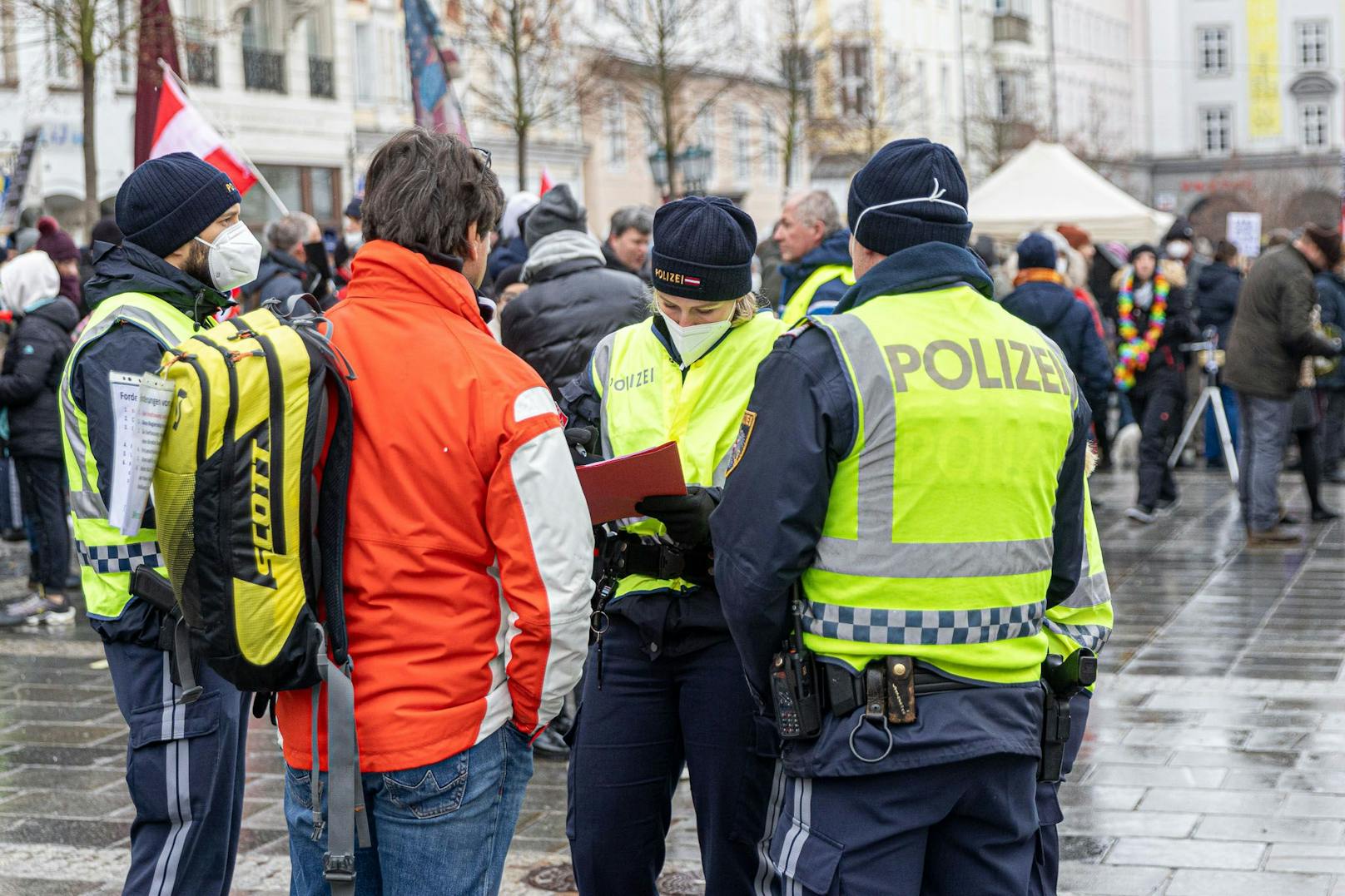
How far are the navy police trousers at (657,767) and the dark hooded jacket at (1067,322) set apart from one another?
7.64 m

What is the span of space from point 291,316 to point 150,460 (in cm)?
36

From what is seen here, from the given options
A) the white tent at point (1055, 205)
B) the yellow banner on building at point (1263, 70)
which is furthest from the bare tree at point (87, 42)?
the yellow banner on building at point (1263, 70)

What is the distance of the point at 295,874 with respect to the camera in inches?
128

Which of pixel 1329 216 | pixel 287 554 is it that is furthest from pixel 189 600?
pixel 1329 216

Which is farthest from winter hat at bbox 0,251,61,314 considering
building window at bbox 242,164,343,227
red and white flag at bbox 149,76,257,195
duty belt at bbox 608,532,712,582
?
building window at bbox 242,164,343,227

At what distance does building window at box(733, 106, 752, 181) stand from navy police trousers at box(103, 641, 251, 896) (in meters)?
39.5

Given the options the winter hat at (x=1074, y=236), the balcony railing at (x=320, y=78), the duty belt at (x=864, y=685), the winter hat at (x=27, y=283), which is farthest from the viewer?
the balcony railing at (x=320, y=78)

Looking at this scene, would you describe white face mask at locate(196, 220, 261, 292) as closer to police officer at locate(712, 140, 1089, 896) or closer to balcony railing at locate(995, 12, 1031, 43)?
police officer at locate(712, 140, 1089, 896)

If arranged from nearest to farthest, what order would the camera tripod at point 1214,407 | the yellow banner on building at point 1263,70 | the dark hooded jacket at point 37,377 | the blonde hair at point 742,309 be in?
the blonde hair at point 742,309 < the dark hooded jacket at point 37,377 < the camera tripod at point 1214,407 < the yellow banner on building at point 1263,70

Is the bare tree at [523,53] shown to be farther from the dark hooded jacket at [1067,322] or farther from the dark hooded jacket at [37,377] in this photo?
the dark hooded jacket at [37,377]

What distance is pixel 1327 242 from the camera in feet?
37.6

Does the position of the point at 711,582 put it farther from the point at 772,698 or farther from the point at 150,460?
the point at 150,460

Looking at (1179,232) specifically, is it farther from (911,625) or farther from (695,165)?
(911,625)

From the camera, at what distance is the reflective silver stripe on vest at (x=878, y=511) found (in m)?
3.11
